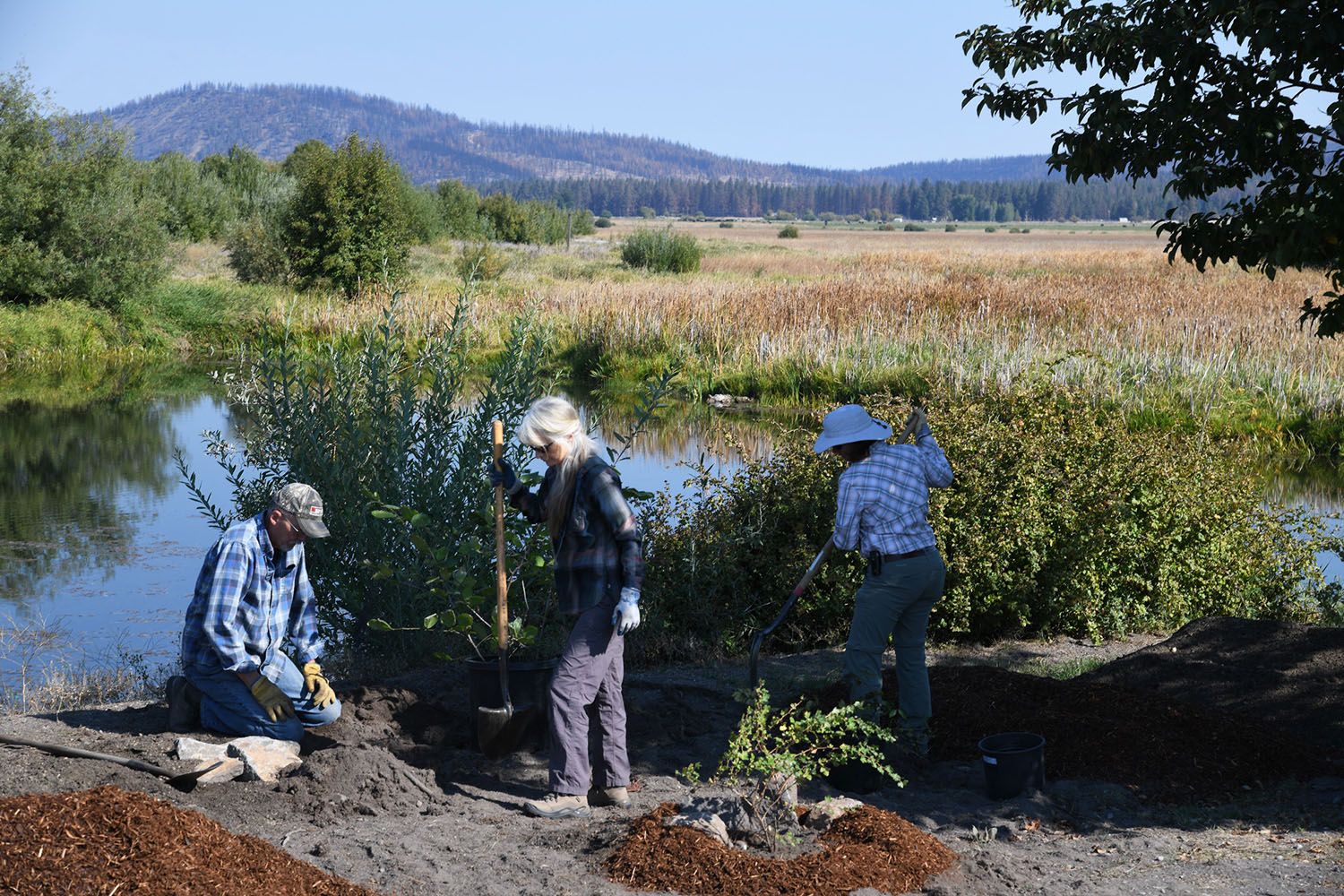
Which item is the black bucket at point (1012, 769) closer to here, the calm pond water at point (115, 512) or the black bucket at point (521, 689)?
the black bucket at point (521, 689)

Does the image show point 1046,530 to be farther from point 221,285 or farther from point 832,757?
point 221,285

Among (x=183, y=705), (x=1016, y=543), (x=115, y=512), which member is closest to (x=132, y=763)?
(x=183, y=705)

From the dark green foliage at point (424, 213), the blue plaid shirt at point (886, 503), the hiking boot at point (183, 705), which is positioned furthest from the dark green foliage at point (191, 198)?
the blue plaid shirt at point (886, 503)

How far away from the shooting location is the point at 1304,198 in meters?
6.32

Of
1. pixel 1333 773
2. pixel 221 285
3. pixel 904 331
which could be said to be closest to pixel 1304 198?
pixel 1333 773

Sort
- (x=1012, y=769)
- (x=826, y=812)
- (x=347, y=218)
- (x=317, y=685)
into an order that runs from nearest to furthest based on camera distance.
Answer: (x=826, y=812) < (x=1012, y=769) < (x=317, y=685) < (x=347, y=218)

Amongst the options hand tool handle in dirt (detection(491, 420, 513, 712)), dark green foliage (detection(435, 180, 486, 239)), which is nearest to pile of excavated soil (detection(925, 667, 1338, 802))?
hand tool handle in dirt (detection(491, 420, 513, 712))

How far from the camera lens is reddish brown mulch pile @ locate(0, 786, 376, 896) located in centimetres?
389

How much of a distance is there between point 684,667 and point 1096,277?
3716 centimetres

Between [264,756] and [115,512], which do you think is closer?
[264,756]

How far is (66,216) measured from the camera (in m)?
32.2

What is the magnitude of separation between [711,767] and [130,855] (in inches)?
111

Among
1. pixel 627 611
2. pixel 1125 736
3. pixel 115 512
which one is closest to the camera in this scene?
pixel 627 611

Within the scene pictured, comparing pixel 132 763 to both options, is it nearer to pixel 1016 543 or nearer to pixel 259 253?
pixel 1016 543
